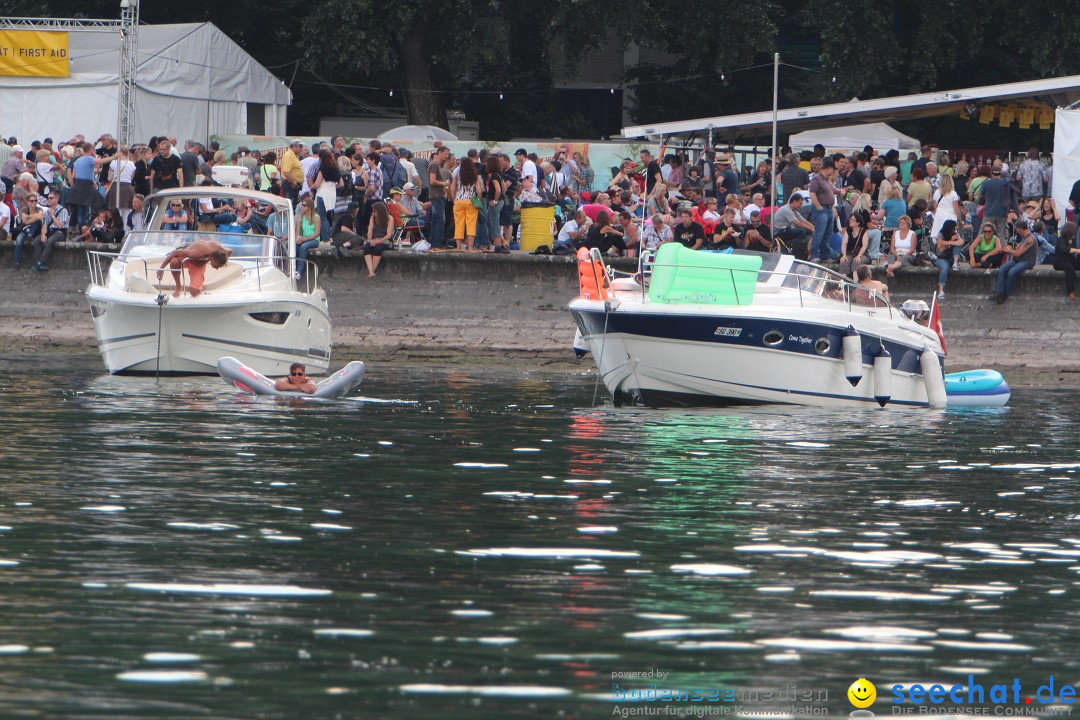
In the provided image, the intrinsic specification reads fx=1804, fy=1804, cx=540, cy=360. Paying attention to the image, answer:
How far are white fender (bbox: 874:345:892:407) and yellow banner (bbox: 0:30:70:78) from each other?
21.3m

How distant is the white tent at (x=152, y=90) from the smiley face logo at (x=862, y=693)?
29.9 meters

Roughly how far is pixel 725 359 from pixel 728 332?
32 cm

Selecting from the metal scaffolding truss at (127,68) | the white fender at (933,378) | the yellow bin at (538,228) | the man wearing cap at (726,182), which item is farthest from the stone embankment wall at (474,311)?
the metal scaffolding truss at (127,68)

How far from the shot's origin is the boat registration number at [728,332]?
1897 cm

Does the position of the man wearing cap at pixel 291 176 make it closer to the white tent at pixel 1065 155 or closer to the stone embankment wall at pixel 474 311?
the stone embankment wall at pixel 474 311

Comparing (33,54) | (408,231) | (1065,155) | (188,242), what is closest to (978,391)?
(1065,155)

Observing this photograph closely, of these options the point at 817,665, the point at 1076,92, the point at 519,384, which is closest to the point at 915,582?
the point at 817,665

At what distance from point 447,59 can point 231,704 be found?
126 feet

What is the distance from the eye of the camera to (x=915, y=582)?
993 centimetres

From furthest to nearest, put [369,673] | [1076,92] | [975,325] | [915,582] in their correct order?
[1076,92]
[975,325]
[915,582]
[369,673]

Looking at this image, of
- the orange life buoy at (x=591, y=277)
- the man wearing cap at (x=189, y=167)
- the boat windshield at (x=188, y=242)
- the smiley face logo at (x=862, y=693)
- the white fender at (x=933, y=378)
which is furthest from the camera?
the man wearing cap at (x=189, y=167)

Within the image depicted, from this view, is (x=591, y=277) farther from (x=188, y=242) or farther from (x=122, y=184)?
(x=122, y=184)

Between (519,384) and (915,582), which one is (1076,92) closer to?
(519,384)

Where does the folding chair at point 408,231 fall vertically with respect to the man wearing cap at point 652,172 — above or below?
below
